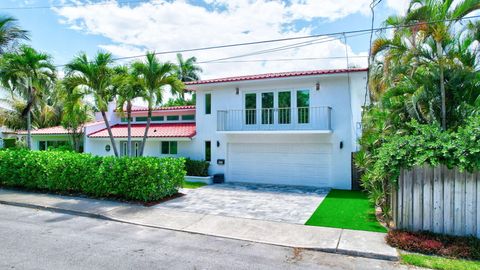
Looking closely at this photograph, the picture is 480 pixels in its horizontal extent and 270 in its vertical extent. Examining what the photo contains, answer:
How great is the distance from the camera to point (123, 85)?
42.7 feet

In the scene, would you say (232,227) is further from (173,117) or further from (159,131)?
(173,117)

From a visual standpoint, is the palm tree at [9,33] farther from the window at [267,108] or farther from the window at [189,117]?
the window at [267,108]

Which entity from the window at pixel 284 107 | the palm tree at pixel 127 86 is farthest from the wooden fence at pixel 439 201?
the palm tree at pixel 127 86

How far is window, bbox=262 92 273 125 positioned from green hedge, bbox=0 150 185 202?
5491 mm

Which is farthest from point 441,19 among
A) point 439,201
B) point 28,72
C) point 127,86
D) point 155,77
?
point 28,72

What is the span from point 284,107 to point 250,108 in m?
1.88

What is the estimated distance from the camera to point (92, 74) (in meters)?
12.8

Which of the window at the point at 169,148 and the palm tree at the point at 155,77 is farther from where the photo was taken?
the window at the point at 169,148

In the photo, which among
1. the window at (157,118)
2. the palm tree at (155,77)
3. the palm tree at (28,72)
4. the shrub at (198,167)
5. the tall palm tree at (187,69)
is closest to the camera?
the palm tree at (155,77)

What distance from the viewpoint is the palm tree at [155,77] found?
518 inches

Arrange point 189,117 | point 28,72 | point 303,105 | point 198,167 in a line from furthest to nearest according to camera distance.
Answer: point 189,117
point 198,167
point 303,105
point 28,72

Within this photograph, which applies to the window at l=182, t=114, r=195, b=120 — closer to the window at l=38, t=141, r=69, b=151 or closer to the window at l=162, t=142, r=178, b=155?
the window at l=162, t=142, r=178, b=155

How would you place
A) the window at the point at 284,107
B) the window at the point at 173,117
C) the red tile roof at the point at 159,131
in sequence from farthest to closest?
the window at the point at 173,117 → the red tile roof at the point at 159,131 → the window at the point at 284,107

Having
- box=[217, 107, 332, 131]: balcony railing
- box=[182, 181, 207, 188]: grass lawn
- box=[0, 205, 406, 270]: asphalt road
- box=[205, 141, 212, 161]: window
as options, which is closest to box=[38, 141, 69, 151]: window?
box=[205, 141, 212, 161]: window
